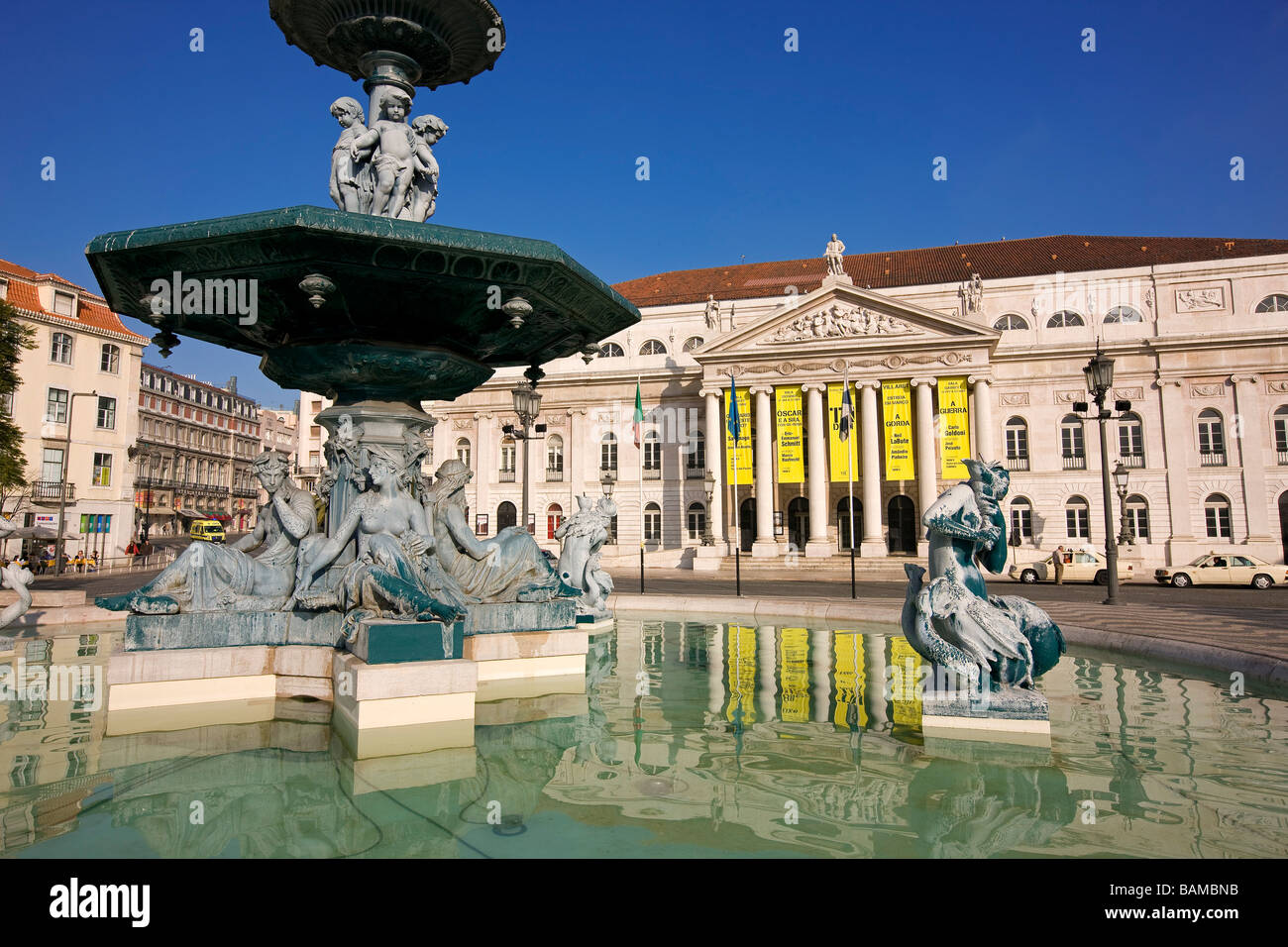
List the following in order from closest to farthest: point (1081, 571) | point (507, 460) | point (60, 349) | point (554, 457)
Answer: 1. point (1081, 571)
2. point (60, 349)
3. point (554, 457)
4. point (507, 460)

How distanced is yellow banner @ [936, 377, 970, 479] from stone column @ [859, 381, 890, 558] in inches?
135

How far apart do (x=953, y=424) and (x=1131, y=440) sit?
10280 millimetres

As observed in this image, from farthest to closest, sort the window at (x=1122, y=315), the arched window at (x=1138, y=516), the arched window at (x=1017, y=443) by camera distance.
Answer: the window at (x=1122, y=315)
the arched window at (x=1017, y=443)
the arched window at (x=1138, y=516)

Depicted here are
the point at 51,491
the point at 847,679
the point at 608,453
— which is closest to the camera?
the point at 847,679

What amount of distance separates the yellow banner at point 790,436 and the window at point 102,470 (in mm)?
36613

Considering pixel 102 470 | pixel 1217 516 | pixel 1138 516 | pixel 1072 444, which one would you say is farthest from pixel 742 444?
pixel 102 470

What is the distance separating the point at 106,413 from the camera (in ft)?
130

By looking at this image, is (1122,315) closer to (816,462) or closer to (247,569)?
(816,462)

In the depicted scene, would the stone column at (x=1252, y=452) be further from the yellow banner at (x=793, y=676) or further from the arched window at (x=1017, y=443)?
the yellow banner at (x=793, y=676)

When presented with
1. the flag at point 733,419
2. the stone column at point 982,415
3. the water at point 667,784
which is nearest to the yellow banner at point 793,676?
the water at point 667,784

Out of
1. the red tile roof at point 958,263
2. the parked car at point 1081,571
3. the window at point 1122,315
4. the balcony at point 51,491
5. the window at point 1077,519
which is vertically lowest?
the parked car at point 1081,571

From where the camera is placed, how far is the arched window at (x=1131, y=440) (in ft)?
131

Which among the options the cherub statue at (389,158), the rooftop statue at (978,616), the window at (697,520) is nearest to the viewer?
the rooftop statue at (978,616)
